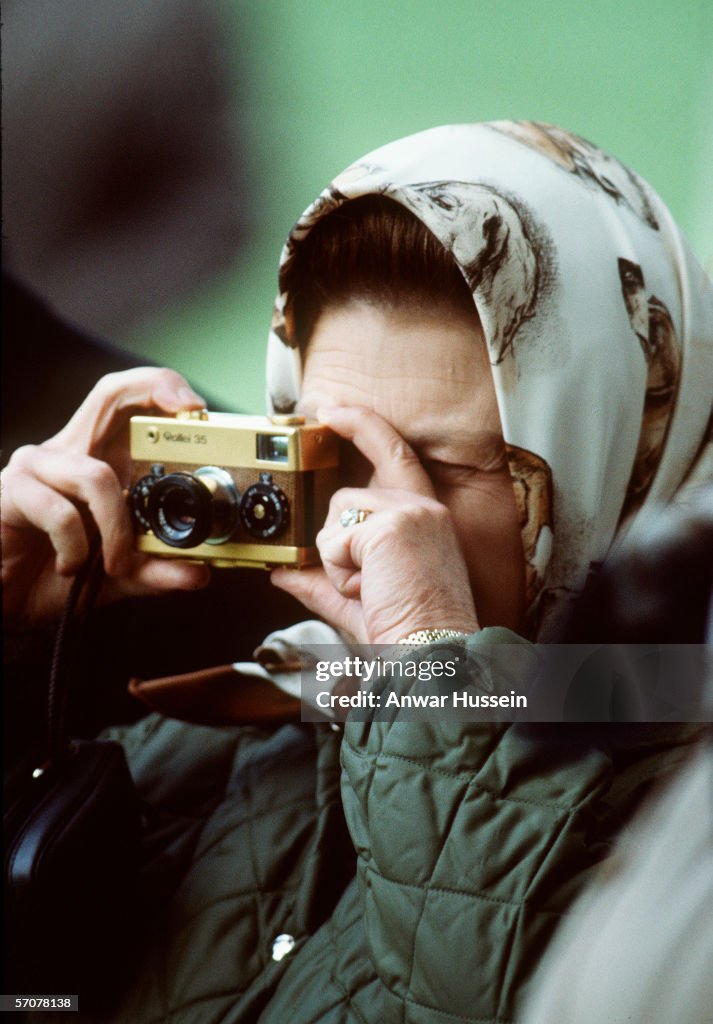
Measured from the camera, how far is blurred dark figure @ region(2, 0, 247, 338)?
962 mm

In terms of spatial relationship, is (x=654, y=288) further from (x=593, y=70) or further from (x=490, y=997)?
(x=490, y=997)

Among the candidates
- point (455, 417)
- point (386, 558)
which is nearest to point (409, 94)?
point (455, 417)

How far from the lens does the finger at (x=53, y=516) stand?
3.28ft

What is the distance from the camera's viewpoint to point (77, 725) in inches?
43.6

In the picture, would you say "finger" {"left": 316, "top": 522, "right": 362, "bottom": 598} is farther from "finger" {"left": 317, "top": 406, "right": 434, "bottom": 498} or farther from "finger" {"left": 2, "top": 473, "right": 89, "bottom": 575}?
"finger" {"left": 2, "top": 473, "right": 89, "bottom": 575}

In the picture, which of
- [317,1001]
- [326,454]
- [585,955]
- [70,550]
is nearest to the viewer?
[585,955]

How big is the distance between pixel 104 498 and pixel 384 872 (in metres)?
0.45

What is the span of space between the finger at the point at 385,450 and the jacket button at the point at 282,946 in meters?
0.38

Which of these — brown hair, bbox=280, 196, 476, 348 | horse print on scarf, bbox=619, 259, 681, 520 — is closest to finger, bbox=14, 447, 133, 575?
brown hair, bbox=280, 196, 476, 348

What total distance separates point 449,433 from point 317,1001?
46cm

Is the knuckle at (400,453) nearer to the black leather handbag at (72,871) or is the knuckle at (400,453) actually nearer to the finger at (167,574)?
the finger at (167,574)

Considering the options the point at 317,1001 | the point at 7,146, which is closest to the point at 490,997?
the point at 317,1001

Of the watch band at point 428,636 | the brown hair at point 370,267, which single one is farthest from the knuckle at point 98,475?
the watch band at point 428,636

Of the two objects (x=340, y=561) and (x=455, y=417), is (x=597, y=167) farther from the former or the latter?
(x=340, y=561)
